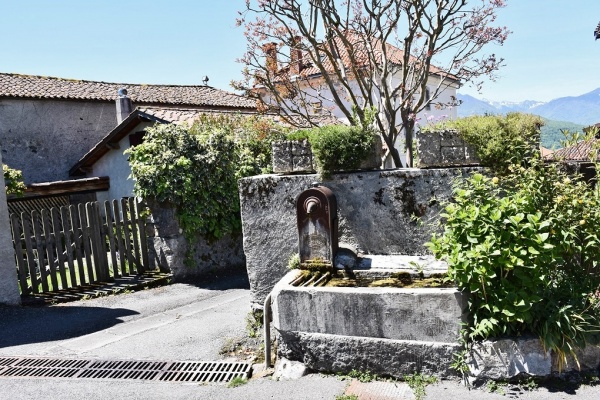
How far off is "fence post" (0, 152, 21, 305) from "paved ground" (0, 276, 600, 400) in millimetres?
274

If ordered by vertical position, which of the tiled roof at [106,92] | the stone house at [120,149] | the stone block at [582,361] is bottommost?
the stone block at [582,361]

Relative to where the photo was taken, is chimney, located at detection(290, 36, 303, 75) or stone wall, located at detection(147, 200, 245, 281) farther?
stone wall, located at detection(147, 200, 245, 281)

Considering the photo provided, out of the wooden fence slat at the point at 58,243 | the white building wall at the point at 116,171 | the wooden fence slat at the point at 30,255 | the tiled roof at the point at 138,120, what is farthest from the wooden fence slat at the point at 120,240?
the white building wall at the point at 116,171

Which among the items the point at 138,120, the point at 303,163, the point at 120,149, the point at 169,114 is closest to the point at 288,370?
the point at 303,163

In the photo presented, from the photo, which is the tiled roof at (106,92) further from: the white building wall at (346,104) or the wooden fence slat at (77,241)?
the wooden fence slat at (77,241)

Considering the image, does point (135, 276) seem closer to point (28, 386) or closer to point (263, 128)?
point (263, 128)

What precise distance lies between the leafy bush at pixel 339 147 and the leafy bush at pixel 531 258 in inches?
57.9

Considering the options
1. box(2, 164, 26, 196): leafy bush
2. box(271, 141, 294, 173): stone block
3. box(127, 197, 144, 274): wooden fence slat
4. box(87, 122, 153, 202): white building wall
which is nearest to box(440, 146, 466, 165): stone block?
box(271, 141, 294, 173): stone block

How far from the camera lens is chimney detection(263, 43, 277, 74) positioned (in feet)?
27.6

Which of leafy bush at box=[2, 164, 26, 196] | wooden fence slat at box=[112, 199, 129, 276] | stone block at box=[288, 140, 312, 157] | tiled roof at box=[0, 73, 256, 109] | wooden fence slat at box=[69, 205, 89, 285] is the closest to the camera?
stone block at box=[288, 140, 312, 157]

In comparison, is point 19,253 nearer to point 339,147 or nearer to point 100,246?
point 100,246

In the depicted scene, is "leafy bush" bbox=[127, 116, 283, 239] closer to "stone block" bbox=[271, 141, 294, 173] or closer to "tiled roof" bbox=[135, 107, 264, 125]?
"stone block" bbox=[271, 141, 294, 173]

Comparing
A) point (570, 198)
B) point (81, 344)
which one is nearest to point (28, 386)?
point (81, 344)

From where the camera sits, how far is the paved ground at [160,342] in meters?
3.92
